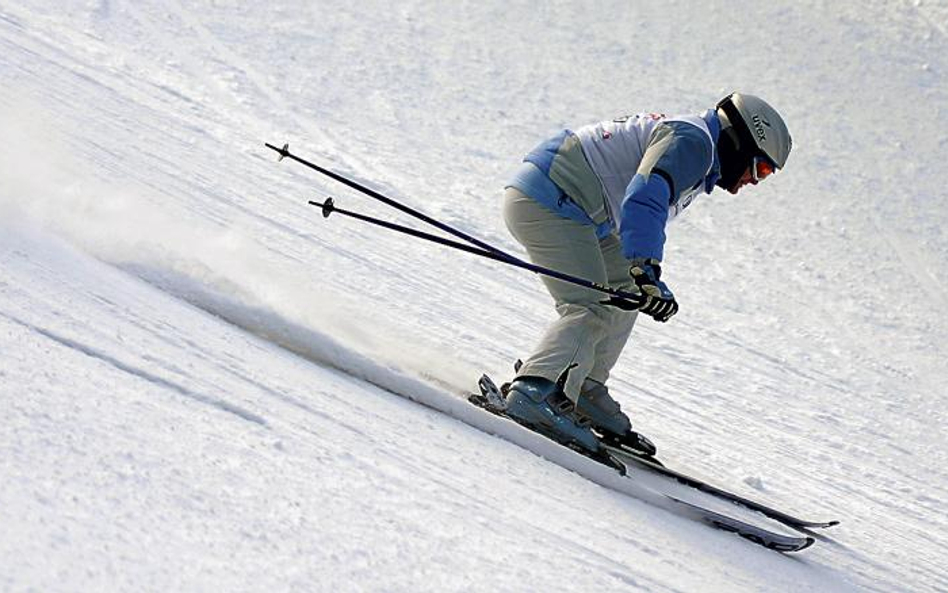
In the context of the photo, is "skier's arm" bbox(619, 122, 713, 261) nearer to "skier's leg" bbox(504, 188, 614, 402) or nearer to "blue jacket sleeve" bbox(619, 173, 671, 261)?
"blue jacket sleeve" bbox(619, 173, 671, 261)

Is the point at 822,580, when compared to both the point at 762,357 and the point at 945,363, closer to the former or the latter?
the point at 762,357

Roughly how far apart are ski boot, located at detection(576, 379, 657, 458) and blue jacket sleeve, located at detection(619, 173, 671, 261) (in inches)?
38.9

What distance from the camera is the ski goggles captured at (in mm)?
4867

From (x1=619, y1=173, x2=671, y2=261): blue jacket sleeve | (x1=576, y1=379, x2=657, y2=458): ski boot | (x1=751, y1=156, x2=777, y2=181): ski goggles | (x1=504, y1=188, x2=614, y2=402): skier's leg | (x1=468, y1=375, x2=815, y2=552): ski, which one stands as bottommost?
(x1=468, y1=375, x2=815, y2=552): ski

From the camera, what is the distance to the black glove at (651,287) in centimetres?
455

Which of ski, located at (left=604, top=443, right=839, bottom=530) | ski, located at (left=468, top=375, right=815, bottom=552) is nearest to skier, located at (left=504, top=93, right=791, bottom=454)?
ski, located at (left=604, top=443, right=839, bottom=530)

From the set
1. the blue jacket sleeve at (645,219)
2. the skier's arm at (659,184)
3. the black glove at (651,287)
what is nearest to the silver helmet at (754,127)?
the skier's arm at (659,184)

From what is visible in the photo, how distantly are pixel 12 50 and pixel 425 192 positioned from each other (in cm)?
387

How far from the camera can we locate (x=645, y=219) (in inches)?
178

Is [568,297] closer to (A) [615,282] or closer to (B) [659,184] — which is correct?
(A) [615,282]

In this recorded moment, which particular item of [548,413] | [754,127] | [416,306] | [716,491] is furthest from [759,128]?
[416,306]

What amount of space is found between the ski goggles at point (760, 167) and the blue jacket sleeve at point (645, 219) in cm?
50

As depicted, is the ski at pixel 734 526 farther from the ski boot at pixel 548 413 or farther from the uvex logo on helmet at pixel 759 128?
the uvex logo on helmet at pixel 759 128

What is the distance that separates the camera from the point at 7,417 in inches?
103
